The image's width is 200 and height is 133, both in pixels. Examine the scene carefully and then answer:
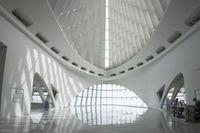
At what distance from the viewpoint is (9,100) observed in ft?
43.2

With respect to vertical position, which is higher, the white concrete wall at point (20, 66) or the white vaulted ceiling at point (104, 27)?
the white vaulted ceiling at point (104, 27)

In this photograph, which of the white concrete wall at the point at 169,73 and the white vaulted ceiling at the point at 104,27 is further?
the white concrete wall at the point at 169,73

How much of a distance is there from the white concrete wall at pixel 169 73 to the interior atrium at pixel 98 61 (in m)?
0.08

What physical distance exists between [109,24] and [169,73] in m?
11.5

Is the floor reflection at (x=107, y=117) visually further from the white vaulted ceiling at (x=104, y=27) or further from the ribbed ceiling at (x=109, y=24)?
the ribbed ceiling at (x=109, y=24)

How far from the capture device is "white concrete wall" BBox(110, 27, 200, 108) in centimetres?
1524

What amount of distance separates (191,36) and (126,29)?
11.8 meters

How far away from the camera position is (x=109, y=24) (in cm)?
2919

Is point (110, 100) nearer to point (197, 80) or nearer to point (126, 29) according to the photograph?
point (126, 29)

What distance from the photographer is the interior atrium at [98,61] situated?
11.4m

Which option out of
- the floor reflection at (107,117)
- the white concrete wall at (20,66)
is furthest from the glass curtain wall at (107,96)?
the floor reflection at (107,117)

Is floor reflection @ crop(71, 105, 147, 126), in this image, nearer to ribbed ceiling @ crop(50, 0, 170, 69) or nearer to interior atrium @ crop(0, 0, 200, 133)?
interior atrium @ crop(0, 0, 200, 133)

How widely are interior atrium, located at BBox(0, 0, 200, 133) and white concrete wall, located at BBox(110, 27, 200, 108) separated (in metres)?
0.08

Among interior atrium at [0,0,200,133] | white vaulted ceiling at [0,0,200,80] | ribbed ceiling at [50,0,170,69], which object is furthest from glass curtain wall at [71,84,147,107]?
ribbed ceiling at [50,0,170,69]
